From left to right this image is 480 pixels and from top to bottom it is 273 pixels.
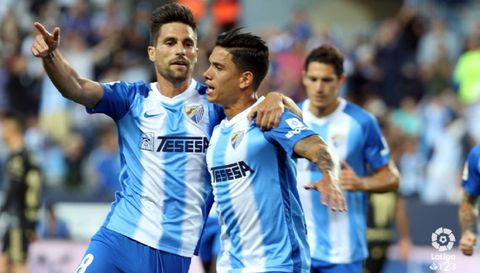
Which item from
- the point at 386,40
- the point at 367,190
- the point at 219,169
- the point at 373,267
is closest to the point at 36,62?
the point at 386,40

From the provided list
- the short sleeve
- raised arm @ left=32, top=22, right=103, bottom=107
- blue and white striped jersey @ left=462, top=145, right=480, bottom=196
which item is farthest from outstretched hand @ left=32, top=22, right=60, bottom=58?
blue and white striped jersey @ left=462, top=145, right=480, bottom=196

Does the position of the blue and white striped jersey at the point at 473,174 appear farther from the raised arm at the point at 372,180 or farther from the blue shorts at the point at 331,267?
the blue shorts at the point at 331,267

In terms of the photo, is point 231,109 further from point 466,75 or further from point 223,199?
point 466,75

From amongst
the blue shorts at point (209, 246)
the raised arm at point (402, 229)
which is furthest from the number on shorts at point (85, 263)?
the raised arm at point (402, 229)

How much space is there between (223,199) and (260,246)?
39cm

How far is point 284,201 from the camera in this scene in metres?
6.11

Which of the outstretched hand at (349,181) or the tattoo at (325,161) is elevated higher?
the tattoo at (325,161)

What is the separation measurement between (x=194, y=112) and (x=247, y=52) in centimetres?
77

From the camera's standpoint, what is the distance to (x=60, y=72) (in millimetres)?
6656

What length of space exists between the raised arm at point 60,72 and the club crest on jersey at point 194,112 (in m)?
0.62

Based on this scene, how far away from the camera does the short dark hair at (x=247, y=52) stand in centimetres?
644

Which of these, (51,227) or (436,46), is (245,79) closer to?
(51,227)

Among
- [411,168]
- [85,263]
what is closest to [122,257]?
[85,263]

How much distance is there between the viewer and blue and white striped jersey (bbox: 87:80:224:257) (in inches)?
271
